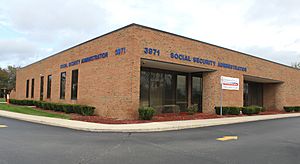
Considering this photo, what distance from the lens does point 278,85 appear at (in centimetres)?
3209

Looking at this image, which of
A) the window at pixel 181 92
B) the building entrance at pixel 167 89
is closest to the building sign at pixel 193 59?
the building entrance at pixel 167 89

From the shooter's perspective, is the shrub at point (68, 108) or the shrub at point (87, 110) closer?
the shrub at point (87, 110)

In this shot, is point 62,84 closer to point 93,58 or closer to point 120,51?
point 93,58

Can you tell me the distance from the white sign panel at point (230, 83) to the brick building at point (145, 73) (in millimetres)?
389

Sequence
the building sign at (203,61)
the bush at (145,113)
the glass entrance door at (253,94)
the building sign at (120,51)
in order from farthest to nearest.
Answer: the glass entrance door at (253,94) < the building sign at (203,61) < the building sign at (120,51) < the bush at (145,113)

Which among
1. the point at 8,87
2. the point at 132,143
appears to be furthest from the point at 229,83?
the point at 8,87

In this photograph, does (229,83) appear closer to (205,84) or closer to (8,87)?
(205,84)

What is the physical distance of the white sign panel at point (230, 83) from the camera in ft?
73.6

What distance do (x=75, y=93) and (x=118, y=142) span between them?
1498 centimetres

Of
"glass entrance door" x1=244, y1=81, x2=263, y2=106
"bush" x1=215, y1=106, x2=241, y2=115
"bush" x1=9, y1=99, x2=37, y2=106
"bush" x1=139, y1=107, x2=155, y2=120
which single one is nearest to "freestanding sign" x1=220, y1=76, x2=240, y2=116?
"bush" x1=215, y1=106, x2=241, y2=115

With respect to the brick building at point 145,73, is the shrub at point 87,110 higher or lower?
lower

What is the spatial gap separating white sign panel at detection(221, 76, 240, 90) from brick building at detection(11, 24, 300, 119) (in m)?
0.39

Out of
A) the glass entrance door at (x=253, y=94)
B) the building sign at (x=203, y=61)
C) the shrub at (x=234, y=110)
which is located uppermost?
the building sign at (x=203, y=61)

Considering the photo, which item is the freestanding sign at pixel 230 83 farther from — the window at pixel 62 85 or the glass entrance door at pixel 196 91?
the window at pixel 62 85
